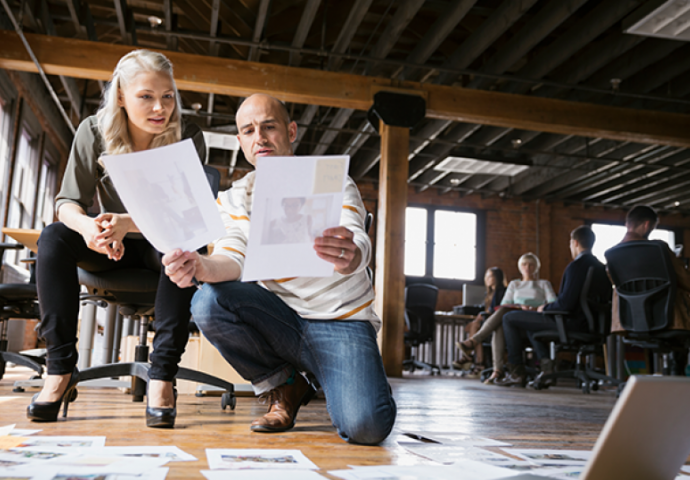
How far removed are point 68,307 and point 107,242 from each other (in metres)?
0.25

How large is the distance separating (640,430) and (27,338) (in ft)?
28.0

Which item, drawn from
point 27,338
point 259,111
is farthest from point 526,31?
point 27,338

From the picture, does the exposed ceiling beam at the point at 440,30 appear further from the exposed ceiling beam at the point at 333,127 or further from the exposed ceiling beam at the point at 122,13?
the exposed ceiling beam at the point at 122,13

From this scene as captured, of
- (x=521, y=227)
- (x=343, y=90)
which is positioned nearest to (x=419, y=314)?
(x=343, y=90)

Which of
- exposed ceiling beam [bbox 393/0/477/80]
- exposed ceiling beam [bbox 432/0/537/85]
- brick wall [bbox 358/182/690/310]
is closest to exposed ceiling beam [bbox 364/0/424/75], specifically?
exposed ceiling beam [bbox 393/0/477/80]

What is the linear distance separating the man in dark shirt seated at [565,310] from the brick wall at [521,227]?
5373 millimetres

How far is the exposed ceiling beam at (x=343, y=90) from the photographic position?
5.42m

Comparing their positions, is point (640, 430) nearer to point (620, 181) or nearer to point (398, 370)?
point (398, 370)

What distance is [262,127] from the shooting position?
168 cm

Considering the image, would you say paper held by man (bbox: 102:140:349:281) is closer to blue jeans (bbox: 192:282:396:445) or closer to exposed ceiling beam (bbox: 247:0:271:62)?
blue jeans (bbox: 192:282:396:445)

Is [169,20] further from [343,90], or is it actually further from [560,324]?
[560,324]

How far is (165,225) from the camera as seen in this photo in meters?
1.29

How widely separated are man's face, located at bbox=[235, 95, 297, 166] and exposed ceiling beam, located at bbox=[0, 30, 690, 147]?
4.20 meters

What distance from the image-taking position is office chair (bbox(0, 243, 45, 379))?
299 centimetres
